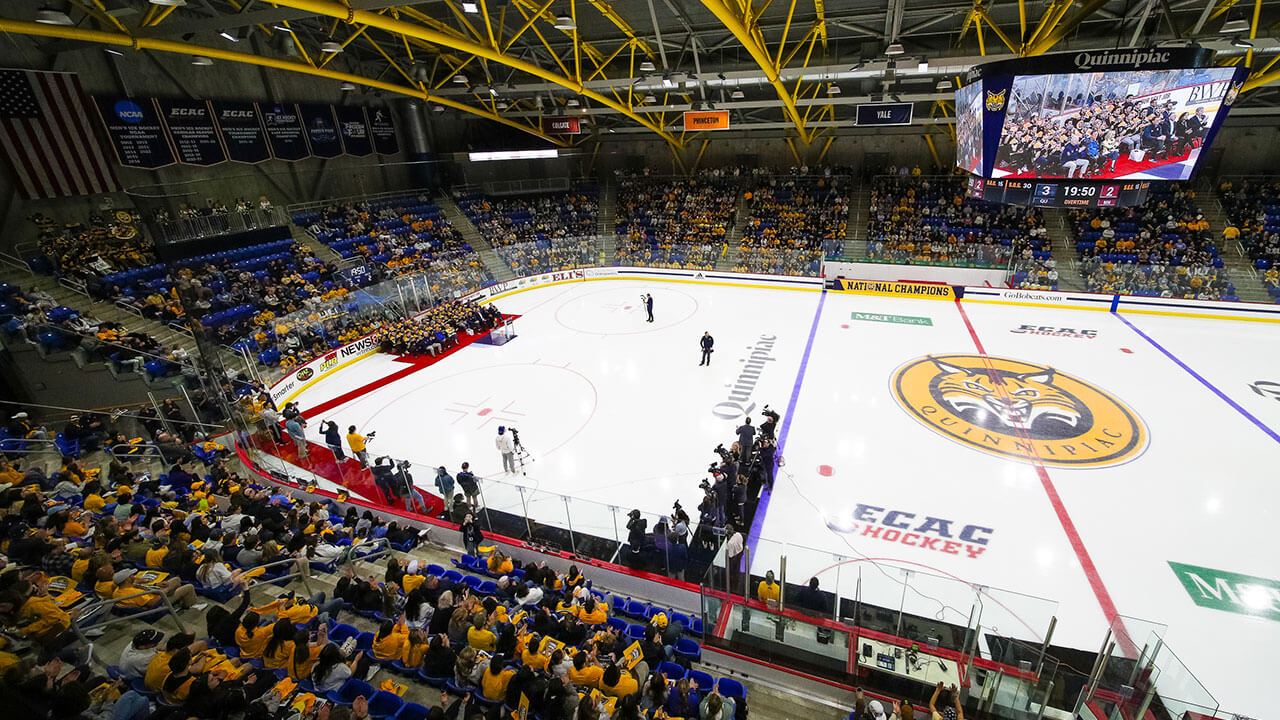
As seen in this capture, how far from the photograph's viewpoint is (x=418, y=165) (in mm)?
30250

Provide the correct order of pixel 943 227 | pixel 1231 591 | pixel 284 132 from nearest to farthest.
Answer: pixel 1231 591 → pixel 284 132 → pixel 943 227

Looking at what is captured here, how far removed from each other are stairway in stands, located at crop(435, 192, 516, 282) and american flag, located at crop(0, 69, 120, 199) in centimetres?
1370

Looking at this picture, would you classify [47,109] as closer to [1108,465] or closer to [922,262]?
[1108,465]

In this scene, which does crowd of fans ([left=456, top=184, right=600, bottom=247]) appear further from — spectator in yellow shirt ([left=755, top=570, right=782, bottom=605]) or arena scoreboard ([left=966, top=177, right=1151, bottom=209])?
spectator in yellow shirt ([left=755, top=570, right=782, bottom=605])

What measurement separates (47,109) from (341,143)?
1101 cm

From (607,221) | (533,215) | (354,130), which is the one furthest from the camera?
(607,221)

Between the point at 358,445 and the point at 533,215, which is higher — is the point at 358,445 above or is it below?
below

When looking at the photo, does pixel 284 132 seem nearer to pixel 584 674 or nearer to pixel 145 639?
pixel 145 639

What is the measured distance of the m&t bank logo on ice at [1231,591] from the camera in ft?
22.8

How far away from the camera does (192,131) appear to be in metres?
20.2

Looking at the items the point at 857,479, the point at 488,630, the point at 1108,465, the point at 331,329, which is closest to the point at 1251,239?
the point at 1108,465

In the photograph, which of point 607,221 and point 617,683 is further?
point 607,221

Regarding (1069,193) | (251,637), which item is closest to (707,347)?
(1069,193)

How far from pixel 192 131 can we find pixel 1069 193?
1123 inches
